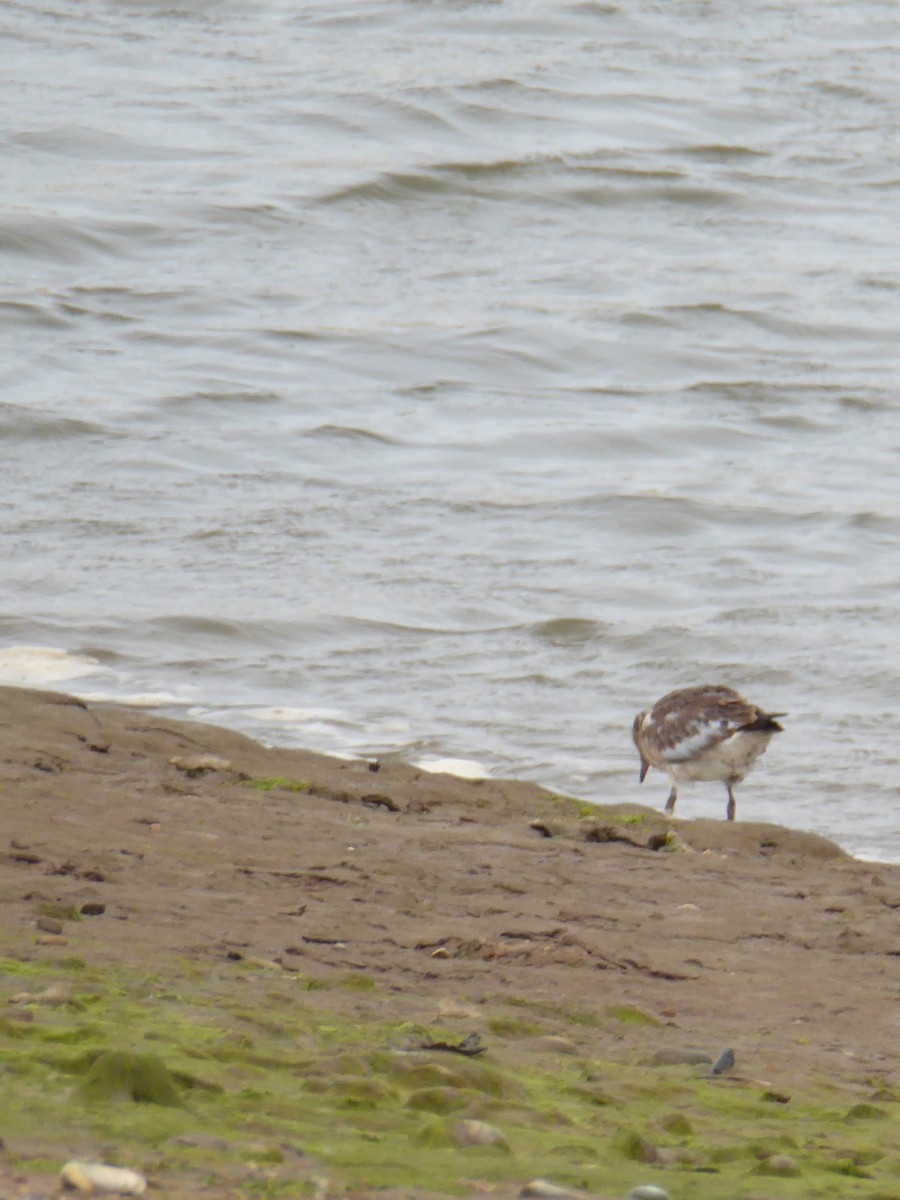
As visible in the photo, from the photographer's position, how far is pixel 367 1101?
312 cm

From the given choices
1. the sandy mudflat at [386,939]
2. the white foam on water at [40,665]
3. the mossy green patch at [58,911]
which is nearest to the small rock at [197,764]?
the sandy mudflat at [386,939]

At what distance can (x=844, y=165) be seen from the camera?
68.7 ft

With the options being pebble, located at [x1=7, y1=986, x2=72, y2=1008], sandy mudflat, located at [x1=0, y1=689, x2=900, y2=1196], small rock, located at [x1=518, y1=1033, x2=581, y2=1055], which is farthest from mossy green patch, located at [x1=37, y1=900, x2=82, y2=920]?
small rock, located at [x1=518, y1=1033, x2=581, y2=1055]

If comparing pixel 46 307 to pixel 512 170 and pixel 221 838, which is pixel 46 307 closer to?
pixel 512 170

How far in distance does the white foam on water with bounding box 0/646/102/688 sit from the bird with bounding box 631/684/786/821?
2.83 meters

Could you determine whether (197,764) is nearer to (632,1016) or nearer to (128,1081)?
(632,1016)

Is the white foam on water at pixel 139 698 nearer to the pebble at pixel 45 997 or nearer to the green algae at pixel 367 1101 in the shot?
the green algae at pixel 367 1101

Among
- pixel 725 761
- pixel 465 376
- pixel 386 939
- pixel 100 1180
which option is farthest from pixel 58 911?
pixel 465 376

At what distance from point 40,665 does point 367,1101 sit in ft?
21.4

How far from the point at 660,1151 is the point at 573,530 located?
9479 mm

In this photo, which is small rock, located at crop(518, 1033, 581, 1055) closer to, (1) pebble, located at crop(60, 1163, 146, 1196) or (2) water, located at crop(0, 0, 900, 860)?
(1) pebble, located at crop(60, 1163, 146, 1196)

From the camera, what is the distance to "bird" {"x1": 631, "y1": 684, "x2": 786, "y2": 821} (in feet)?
26.2

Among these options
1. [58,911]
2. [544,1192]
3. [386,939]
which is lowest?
[386,939]

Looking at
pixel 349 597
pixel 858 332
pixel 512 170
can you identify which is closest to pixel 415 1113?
pixel 349 597
